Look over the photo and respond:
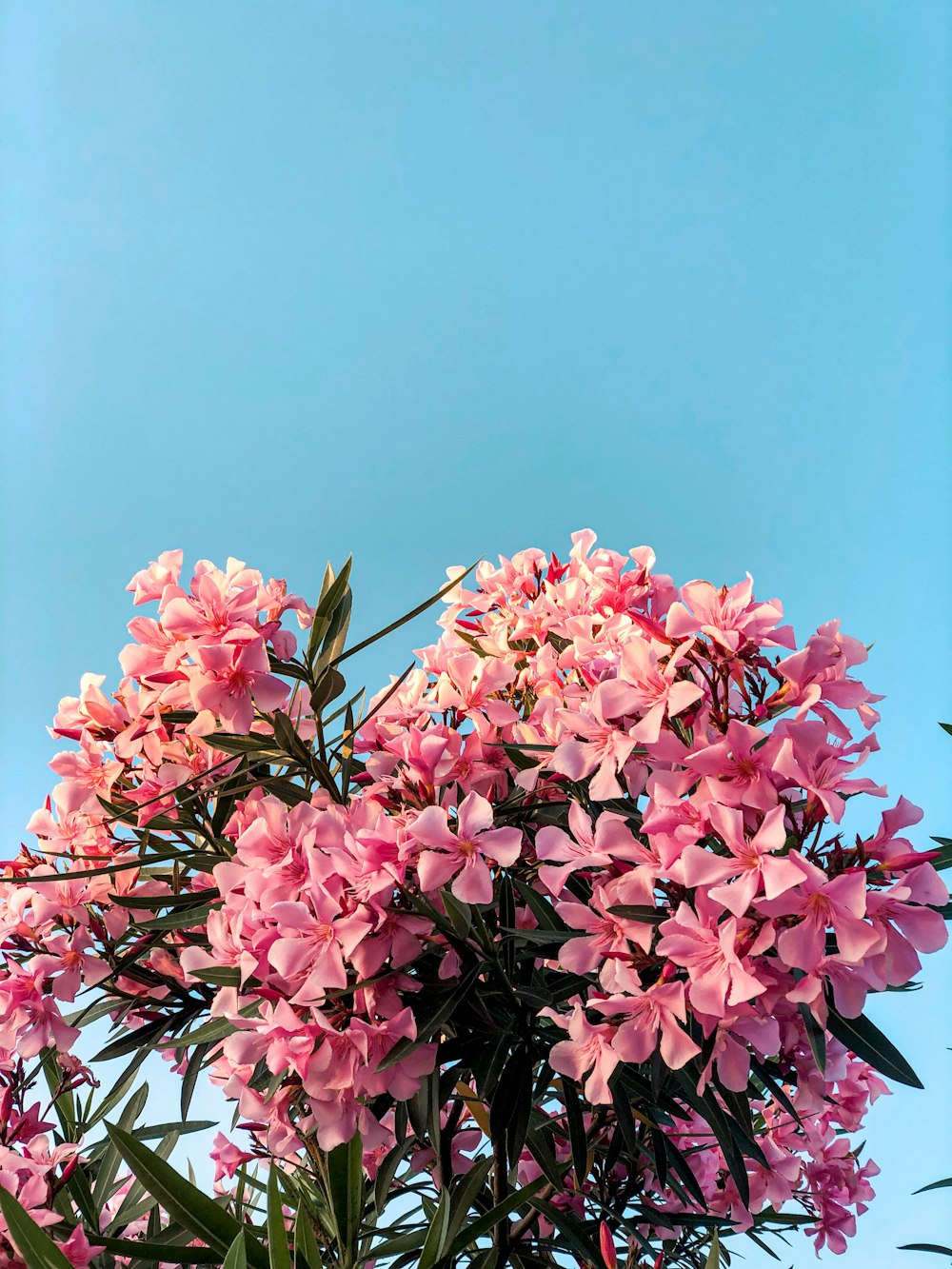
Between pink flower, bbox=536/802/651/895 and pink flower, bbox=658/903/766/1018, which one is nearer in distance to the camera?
pink flower, bbox=658/903/766/1018

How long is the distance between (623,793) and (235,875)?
0.48 m

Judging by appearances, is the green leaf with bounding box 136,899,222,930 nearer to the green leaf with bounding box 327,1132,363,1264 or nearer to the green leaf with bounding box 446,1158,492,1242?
the green leaf with bounding box 327,1132,363,1264

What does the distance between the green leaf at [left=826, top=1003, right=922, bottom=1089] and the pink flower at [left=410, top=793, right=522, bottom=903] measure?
39 centimetres

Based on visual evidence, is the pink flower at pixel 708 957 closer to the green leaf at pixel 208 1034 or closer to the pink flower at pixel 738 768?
the pink flower at pixel 738 768

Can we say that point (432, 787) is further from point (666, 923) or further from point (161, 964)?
point (161, 964)

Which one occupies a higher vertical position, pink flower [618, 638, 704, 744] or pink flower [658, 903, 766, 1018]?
pink flower [618, 638, 704, 744]

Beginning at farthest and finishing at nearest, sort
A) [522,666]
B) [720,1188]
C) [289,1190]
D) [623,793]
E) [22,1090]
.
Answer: [720,1188], [522,666], [22,1090], [289,1190], [623,793]

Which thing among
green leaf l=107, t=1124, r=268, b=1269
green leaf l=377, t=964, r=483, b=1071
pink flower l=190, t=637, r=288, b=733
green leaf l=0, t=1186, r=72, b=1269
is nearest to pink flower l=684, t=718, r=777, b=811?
green leaf l=377, t=964, r=483, b=1071

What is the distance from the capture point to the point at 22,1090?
1503 millimetres

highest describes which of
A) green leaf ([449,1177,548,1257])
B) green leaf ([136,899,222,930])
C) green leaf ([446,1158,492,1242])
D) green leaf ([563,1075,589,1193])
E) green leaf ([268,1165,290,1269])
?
green leaf ([136,899,222,930])

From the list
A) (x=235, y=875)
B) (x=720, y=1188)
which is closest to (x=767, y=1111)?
(x=720, y=1188)

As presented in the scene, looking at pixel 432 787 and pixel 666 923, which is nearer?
pixel 666 923

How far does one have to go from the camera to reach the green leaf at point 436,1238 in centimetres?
102

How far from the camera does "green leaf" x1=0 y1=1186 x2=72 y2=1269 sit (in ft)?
3.12
